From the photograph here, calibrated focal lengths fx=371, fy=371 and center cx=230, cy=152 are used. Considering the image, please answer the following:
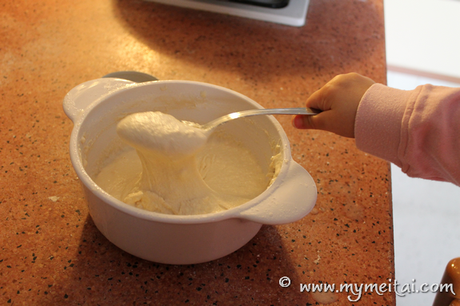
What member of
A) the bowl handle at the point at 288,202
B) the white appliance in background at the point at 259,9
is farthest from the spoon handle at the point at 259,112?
the white appliance in background at the point at 259,9

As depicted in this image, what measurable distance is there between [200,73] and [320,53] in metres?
0.36

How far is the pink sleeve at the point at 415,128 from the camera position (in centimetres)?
55

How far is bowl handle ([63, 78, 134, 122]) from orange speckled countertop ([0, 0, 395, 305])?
0.13 metres

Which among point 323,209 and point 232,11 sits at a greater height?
point 232,11

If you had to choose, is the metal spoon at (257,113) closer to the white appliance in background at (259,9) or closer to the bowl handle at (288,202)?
the bowl handle at (288,202)

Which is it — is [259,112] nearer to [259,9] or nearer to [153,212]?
[153,212]

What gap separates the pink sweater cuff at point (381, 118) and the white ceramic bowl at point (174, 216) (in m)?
0.14

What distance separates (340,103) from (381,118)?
7 cm

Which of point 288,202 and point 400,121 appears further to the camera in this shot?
point 400,121

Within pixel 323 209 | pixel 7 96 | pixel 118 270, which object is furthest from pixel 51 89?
pixel 323 209

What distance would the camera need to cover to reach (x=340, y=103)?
0.61 m

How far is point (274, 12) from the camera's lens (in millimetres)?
1103

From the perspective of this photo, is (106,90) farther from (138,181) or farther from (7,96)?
(7,96)

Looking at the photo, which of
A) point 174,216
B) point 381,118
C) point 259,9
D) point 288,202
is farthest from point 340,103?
point 259,9
